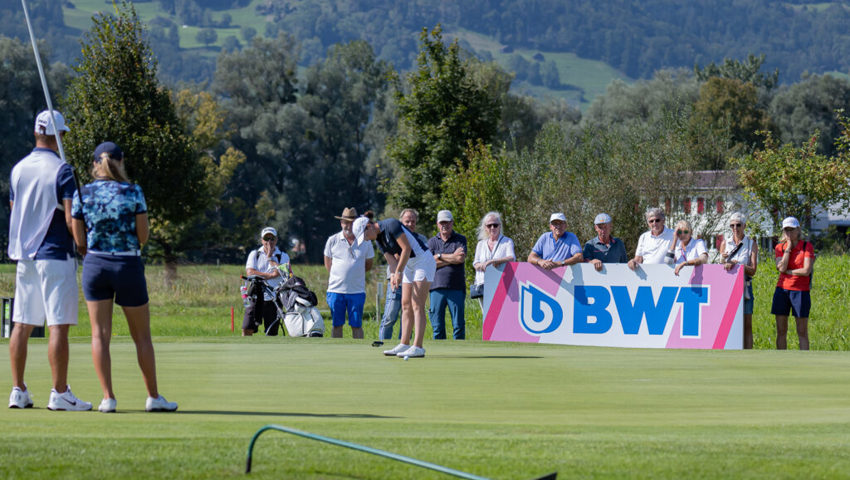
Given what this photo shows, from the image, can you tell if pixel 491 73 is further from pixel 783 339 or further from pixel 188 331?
pixel 783 339

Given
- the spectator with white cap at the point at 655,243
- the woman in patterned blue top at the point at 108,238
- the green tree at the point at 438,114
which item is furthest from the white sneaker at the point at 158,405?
the green tree at the point at 438,114

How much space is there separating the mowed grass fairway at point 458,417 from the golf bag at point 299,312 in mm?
4296

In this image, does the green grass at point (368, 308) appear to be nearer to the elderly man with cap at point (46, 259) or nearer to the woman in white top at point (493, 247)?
the woman in white top at point (493, 247)

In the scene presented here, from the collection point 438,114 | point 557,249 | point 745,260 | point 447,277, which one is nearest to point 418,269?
point 447,277

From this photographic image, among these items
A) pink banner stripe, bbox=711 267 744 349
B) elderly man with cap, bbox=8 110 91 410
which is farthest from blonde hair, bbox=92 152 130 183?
pink banner stripe, bbox=711 267 744 349

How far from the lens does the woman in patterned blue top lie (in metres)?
7.21

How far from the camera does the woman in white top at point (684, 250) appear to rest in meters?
14.6

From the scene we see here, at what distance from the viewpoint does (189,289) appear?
35.2 metres

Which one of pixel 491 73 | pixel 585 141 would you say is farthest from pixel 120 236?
pixel 491 73

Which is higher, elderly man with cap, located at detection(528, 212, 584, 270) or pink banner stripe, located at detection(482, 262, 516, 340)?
elderly man with cap, located at detection(528, 212, 584, 270)

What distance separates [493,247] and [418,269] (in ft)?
13.5

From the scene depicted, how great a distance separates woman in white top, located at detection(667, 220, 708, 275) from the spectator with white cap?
70 mm

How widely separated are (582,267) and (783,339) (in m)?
2.77

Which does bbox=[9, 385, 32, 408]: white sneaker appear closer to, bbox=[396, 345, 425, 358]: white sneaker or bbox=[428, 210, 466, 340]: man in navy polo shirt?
bbox=[396, 345, 425, 358]: white sneaker
